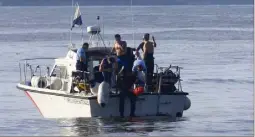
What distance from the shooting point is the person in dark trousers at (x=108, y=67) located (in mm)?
27062

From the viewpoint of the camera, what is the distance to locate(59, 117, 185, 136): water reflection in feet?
82.7

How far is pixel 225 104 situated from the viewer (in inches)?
1217

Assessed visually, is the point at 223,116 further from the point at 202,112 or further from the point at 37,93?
the point at 37,93

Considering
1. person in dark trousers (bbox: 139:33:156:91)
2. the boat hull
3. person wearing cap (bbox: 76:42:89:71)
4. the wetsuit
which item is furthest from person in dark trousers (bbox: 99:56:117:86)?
person in dark trousers (bbox: 139:33:156:91)

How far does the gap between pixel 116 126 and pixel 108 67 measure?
177cm

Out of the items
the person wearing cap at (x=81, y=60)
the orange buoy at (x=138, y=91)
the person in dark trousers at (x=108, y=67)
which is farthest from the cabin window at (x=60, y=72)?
the orange buoy at (x=138, y=91)

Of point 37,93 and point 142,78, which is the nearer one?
point 142,78

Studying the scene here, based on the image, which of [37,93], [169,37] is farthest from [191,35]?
[37,93]

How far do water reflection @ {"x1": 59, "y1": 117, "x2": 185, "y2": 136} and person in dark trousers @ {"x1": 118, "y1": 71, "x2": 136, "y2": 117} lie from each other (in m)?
0.29

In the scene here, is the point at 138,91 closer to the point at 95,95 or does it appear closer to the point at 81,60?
the point at 95,95

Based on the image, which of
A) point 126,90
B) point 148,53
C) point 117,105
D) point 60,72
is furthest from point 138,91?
point 60,72

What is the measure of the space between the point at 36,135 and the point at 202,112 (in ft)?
19.6

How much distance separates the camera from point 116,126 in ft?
85.5

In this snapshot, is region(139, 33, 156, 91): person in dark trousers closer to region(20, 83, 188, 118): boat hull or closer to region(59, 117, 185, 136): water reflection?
region(20, 83, 188, 118): boat hull
